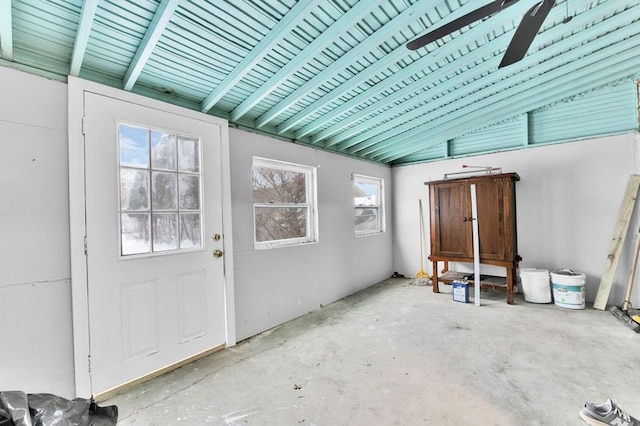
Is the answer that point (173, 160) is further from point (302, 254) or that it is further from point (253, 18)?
point (302, 254)

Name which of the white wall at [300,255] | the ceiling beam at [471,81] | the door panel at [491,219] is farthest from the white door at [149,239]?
the door panel at [491,219]

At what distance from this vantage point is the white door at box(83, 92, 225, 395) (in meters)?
2.02

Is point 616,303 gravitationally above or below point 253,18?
below

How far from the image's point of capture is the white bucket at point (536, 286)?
3.82m

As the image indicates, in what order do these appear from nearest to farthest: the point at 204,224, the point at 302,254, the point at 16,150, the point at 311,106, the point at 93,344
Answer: the point at 16,150
the point at 93,344
the point at 204,224
the point at 311,106
the point at 302,254

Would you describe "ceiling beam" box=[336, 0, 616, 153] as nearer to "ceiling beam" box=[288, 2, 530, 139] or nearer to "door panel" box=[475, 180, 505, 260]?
"ceiling beam" box=[288, 2, 530, 139]

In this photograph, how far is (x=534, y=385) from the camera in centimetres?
208

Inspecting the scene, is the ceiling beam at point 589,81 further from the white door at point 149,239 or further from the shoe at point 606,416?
the white door at point 149,239

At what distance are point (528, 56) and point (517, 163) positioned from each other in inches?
84.1

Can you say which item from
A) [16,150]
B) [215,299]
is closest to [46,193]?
[16,150]

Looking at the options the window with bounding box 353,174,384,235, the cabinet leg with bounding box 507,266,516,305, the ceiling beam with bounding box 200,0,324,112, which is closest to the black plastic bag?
the ceiling beam with bounding box 200,0,324,112

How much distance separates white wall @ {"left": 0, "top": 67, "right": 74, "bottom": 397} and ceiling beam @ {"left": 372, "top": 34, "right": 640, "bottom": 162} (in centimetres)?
391

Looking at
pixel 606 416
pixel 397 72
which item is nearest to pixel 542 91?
pixel 397 72

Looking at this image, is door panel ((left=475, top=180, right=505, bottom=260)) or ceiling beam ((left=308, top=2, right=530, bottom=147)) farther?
door panel ((left=475, top=180, right=505, bottom=260))
